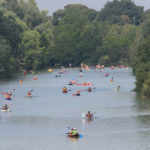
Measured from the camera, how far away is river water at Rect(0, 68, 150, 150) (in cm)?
5275

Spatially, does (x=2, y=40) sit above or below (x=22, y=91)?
above

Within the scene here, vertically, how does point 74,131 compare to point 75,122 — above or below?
above

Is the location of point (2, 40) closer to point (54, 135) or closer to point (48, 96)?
point (48, 96)

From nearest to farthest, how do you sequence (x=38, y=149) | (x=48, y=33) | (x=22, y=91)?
(x=38, y=149)
(x=22, y=91)
(x=48, y=33)

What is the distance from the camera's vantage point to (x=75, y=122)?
6328 centimetres

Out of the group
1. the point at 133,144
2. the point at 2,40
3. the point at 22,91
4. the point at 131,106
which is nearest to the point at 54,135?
the point at 133,144

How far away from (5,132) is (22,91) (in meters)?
41.8

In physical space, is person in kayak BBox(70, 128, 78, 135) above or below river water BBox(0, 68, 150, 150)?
above

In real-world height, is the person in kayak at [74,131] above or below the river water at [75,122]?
above

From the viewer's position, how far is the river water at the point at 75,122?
52750mm

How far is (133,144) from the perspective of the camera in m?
52.3

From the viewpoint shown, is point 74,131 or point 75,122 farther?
point 75,122

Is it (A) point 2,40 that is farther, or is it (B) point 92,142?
(A) point 2,40

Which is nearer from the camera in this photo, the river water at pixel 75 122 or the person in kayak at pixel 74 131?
the river water at pixel 75 122
